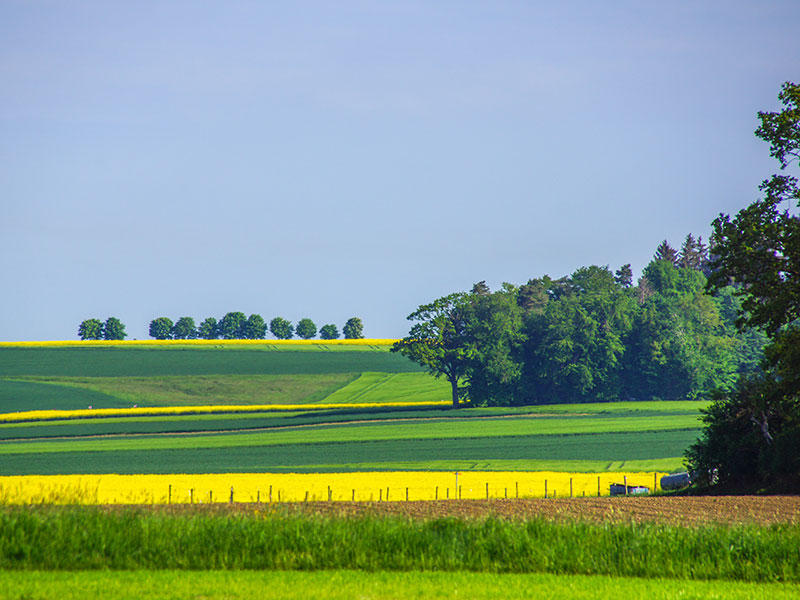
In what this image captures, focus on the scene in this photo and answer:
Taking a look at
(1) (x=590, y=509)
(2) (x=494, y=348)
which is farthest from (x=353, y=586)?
(2) (x=494, y=348)

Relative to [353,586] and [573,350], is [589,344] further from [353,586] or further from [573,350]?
[353,586]

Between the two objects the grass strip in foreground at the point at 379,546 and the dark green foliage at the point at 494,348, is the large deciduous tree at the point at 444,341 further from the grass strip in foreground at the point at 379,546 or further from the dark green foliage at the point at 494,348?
the grass strip in foreground at the point at 379,546

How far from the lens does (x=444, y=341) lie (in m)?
136

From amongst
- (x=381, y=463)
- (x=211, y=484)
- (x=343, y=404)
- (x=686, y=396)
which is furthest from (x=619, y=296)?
(x=211, y=484)

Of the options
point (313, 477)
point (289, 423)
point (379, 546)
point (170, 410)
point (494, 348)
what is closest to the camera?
point (379, 546)

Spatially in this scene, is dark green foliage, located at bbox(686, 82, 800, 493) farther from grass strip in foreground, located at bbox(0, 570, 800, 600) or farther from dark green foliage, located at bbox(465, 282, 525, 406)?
dark green foliage, located at bbox(465, 282, 525, 406)

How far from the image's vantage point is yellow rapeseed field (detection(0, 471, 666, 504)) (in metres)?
48.5

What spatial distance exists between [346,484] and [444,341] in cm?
8200

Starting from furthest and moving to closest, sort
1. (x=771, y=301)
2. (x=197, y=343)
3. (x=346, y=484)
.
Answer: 1. (x=197, y=343)
2. (x=346, y=484)
3. (x=771, y=301)

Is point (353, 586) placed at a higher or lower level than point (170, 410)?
higher

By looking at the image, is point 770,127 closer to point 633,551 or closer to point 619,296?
point 633,551

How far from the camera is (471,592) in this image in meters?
15.8

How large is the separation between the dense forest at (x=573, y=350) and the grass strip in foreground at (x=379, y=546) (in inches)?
4223

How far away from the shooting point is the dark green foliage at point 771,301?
34688 millimetres
